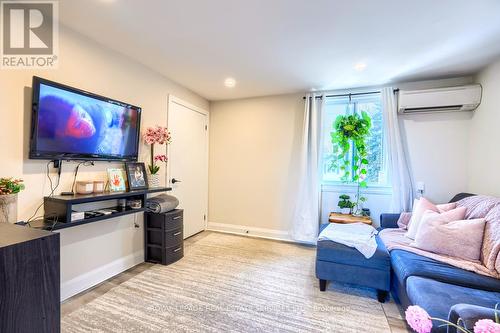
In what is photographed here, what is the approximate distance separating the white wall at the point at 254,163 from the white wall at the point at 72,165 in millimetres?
1325

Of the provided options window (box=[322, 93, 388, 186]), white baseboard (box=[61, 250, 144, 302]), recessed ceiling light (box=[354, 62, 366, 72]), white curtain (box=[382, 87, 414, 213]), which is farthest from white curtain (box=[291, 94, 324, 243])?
white baseboard (box=[61, 250, 144, 302])

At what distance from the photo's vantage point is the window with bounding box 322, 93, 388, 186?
11.6ft

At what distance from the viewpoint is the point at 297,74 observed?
3125mm

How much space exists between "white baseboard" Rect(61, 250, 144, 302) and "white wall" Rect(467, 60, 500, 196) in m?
4.14

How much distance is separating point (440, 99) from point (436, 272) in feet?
7.59

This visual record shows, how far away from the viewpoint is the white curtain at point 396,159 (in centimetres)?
A: 321

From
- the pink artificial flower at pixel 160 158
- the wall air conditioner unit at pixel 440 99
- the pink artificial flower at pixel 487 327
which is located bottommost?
the pink artificial flower at pixel 487 327

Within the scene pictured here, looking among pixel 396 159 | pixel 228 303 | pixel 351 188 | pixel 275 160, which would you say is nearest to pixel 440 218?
pixel 396 159

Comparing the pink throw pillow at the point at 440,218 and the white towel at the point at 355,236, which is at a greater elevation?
the pink throw pillow at the point at 440,218

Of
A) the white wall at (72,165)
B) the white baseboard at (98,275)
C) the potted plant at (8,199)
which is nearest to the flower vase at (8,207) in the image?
the potted plant at (8,199)

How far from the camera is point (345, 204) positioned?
11.3 ft

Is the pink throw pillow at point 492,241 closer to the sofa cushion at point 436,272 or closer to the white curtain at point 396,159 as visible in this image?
the sofa cushion at point 436,272

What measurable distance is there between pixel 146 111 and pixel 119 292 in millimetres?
2055

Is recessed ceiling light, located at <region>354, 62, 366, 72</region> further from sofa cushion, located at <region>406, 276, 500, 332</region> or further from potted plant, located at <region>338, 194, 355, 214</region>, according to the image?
sofa cushion, located at <region>406, 276, 500, 332</region>
